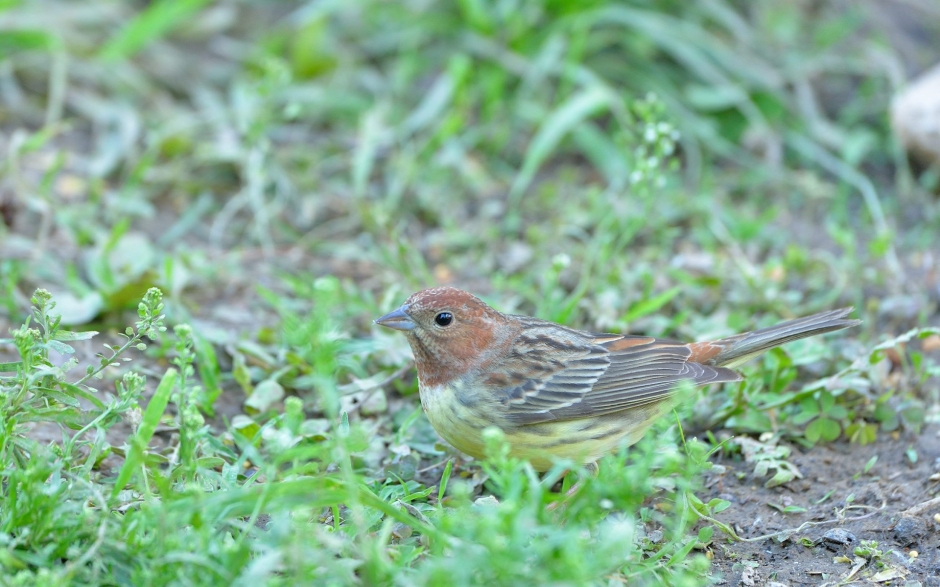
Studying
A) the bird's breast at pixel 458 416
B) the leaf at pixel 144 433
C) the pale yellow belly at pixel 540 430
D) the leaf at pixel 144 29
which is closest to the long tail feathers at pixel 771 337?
the pale yellow belly at pixel 540 430

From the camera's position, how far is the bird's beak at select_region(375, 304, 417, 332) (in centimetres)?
394

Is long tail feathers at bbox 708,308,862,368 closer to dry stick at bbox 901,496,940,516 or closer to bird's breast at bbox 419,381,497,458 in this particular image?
dry stick at bbox 901,496,940,516

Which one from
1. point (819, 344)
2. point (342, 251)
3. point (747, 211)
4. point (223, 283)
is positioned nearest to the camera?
point (819, 344)

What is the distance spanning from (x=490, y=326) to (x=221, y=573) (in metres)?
1.71

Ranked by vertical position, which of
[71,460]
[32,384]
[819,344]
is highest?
[32,384]

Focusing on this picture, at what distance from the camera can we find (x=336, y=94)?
7375 millimetres

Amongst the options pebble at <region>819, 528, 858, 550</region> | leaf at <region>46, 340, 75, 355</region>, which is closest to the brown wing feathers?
pebble at <region>819, 528, 858, 550</region>

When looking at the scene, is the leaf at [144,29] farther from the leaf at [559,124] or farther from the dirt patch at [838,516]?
the dirt patch at [838,516]

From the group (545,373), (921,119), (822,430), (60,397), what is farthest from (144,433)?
(921,119)

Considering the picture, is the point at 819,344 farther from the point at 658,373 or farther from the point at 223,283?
the point at 223,283

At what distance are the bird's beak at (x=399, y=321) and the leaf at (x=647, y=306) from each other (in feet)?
4.60

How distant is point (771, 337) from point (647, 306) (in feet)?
2.95

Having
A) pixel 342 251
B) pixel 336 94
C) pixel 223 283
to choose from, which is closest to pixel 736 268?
pixel 342 251

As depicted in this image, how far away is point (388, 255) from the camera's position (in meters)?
5.42
